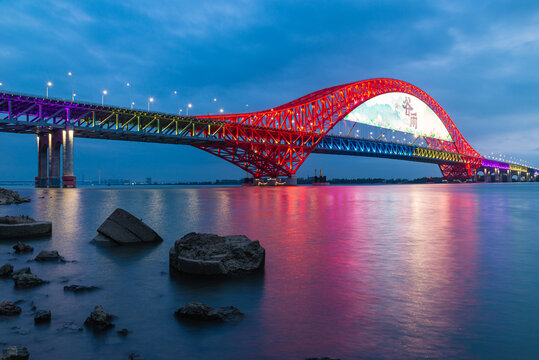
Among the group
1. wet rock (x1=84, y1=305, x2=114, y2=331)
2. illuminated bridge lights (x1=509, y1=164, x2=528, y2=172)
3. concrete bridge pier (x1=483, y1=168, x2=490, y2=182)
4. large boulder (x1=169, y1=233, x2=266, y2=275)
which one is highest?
illuminated bridge lights (x1=509, y1=164, x2=528, y2=172)

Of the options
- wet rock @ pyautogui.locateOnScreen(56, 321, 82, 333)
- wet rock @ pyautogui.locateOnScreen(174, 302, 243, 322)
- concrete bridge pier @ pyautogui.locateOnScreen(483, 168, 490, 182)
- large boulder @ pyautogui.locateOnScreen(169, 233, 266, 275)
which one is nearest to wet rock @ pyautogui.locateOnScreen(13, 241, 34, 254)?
large boulder @ pyautogui.locateOnScreen(169, 233, 266, 275)

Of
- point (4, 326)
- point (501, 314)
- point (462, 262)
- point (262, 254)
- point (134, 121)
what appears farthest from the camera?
point (134, 121)

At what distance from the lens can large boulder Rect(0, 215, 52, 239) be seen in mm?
9201

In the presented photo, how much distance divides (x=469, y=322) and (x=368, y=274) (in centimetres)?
203

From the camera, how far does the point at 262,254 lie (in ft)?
19.3

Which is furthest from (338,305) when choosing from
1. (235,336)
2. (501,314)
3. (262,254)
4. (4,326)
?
(4,326)

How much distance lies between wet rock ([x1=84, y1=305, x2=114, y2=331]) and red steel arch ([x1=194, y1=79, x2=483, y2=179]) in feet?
209

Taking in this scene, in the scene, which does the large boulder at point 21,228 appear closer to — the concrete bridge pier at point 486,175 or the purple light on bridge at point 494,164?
the purple light on bridge at point 494,164

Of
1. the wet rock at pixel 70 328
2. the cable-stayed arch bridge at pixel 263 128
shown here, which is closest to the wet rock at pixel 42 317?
the wet rock at pixel 70 328

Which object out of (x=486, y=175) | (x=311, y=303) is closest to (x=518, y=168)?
(x=486, y=175)

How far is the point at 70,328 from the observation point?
A: 3410mm

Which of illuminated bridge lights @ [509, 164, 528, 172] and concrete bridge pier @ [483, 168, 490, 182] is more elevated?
illuminated bridge lights @ [509, 164, 528, 172]

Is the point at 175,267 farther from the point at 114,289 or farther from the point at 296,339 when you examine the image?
the point at 296,339

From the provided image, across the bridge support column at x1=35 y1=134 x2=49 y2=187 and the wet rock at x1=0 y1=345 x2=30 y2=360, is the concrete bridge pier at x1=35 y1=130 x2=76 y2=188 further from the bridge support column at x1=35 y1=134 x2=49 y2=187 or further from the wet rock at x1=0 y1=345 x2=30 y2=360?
the wet rock at x1=0 y1=345 x2=30 y2=360
